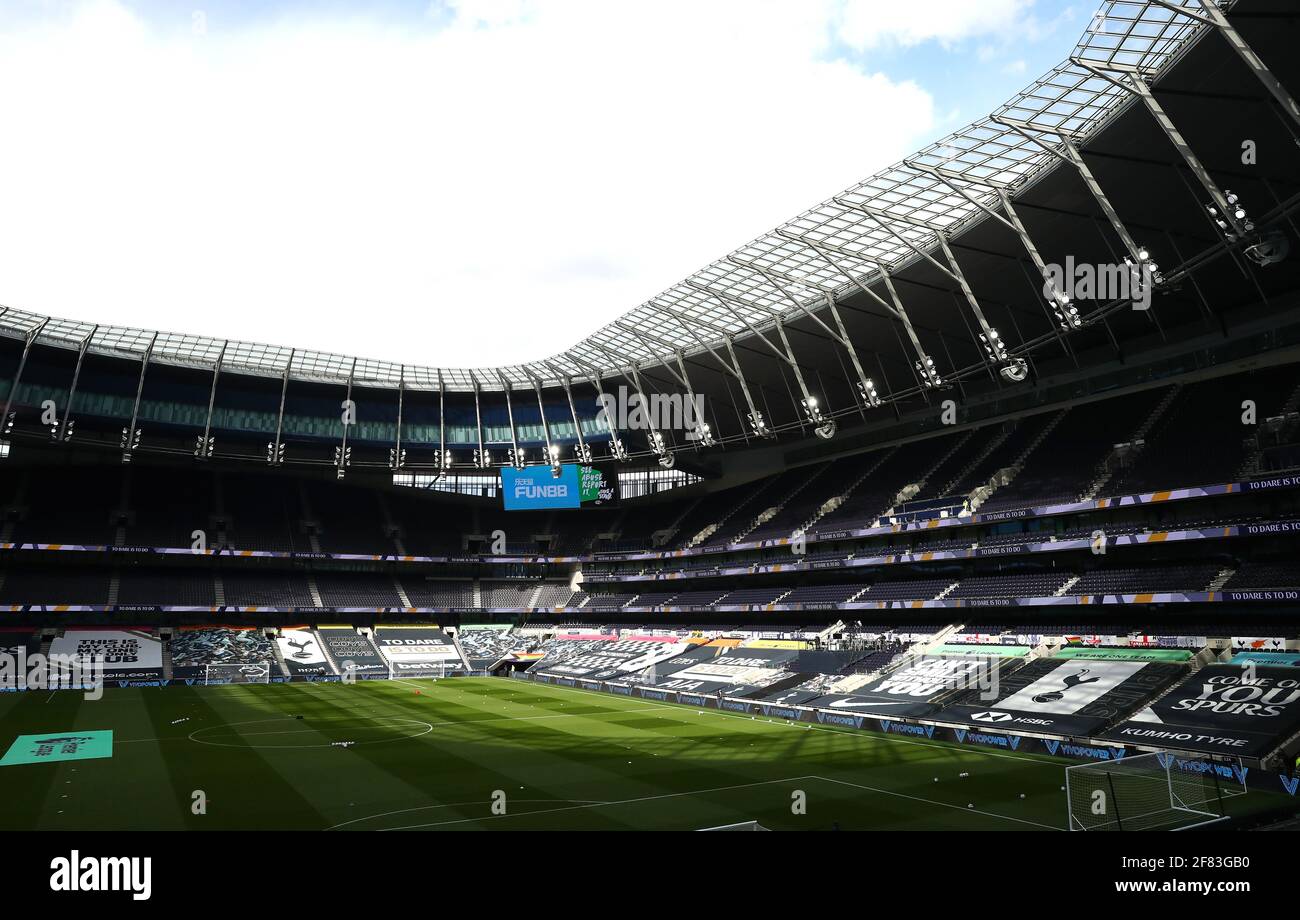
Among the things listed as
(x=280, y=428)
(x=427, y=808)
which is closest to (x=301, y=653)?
(x=280, y=428)

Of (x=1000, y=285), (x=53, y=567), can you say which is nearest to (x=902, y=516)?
(x=1000, y=285)

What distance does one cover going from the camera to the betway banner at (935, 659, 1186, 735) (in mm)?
27297

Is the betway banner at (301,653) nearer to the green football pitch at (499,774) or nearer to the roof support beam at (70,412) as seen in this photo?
the green football pitch at (499,774)

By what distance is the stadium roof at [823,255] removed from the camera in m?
26.6

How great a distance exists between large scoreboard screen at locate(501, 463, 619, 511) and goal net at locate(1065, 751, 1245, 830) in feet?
158

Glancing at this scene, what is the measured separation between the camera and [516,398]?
6931cm

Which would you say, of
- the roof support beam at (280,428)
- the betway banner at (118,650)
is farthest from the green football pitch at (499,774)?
the roof support beam at (280,428)

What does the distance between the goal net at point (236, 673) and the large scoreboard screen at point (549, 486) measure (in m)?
21.1

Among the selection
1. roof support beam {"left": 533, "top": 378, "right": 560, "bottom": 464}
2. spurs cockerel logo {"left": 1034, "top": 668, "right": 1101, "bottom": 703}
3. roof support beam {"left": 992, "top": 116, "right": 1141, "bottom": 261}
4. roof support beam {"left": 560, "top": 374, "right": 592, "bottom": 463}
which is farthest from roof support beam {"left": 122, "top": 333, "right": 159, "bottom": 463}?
spurs cockerel logo {"left": 1034, "top": 668, "right": 1101, "bottom": 703}

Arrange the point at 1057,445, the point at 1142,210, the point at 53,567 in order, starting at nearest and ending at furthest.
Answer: the point at 1142,210
the point at 1057,445
the point at 53,567

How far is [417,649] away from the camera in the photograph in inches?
2490

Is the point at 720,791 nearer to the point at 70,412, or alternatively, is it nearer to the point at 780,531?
the point at 780,531
